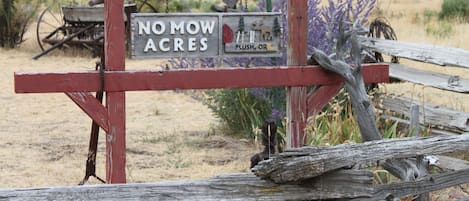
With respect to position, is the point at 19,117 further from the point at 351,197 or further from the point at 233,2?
the point at 351,197

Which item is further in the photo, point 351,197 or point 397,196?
point 397,196

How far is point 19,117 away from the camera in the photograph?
9.45m

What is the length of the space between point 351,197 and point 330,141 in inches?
104

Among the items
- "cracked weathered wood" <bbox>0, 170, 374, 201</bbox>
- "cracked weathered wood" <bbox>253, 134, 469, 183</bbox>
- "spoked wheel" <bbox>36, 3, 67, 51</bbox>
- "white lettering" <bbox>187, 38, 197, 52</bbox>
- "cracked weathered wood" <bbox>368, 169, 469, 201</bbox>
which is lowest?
"spoked wheel" <bbox>36, 3, 67, 51</bbox>

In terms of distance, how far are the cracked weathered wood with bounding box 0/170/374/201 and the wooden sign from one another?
71.4 inches

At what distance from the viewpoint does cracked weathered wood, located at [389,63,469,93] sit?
713 centimetres

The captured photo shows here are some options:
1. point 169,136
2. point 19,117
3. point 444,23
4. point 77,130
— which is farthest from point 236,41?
point 444,23

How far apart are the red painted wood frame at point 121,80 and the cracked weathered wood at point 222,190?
5.35ft

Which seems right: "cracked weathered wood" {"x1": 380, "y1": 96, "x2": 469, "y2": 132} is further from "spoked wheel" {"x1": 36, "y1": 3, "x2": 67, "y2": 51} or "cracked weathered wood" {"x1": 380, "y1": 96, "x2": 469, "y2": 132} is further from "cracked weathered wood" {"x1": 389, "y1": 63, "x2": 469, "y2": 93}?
"spoked wheel" {"x1": 36, "y1": 3, "x2": 67, "y2": 51}

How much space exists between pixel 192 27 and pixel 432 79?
2937mm

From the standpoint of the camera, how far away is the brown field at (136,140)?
23.2ft

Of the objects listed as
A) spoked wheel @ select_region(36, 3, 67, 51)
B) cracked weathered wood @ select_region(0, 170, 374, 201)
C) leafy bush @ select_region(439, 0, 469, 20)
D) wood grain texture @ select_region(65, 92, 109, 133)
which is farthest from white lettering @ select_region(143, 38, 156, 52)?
leafy bush @ select_region(439, 0, 469, 20)

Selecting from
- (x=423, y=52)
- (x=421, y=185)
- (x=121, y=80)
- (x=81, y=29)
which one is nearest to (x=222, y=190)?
(x=421, y=185)

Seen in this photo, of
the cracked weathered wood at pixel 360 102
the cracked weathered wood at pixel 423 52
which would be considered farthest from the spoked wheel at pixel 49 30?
the cracked weathered wood at pixel 360 102
